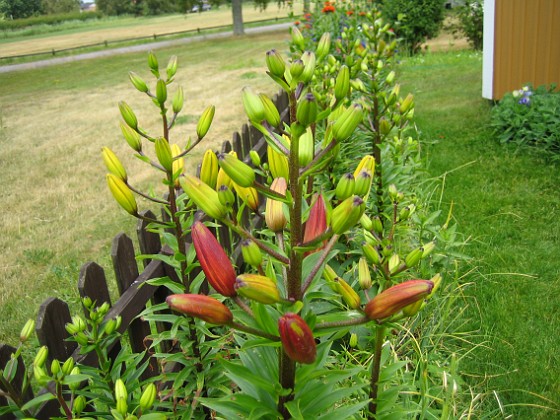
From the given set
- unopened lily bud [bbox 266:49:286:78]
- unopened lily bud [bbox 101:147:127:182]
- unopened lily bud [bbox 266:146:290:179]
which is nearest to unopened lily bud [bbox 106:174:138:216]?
unopened lily bud [bbox 101:147:127:182]

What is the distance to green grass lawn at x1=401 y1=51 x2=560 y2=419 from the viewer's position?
2.56m

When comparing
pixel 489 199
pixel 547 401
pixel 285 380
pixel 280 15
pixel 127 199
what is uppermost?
pixel 280 15

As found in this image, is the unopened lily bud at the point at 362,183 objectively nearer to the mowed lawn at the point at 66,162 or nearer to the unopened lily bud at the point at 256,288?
the unopened lily bud at the point at 256,288

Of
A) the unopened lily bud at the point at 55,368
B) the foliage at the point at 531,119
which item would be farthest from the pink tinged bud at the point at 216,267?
the foliage at the point at 531,119

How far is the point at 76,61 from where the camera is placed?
562 inches

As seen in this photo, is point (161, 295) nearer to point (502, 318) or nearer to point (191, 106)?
point (502, 318)

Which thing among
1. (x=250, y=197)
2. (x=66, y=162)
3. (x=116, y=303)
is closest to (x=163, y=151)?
(x=250, y=197)

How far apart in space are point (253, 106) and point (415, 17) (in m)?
12.8

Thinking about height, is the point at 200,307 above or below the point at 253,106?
below

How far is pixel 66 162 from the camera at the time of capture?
20.8ft

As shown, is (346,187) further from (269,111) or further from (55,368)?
(55,368)

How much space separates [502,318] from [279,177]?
2.25 meters

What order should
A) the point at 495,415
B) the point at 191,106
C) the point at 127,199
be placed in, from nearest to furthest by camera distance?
the point at 127,199 < the point at 495,415 < the point at 191,106

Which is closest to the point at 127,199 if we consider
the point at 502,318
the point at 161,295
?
the point at 161,295
